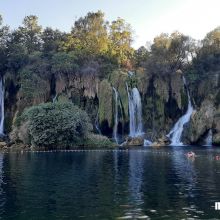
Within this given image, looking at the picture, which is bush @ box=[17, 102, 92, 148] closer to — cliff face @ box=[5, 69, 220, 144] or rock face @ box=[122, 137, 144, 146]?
cliff face @ box=[5, 69, 220, 144]

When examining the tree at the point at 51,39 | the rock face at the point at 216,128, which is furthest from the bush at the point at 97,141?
the tree at the point at 51,39

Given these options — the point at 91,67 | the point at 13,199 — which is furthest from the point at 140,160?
the point at 91,67

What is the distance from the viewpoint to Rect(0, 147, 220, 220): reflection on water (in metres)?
22.3

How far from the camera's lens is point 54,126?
230ft

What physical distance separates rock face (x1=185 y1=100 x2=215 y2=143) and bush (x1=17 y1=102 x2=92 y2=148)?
19.3 meters

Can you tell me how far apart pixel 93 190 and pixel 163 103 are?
5752cm

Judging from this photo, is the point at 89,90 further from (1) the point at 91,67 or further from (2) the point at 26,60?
(2) the point at 26,60

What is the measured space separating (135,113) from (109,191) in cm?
5397

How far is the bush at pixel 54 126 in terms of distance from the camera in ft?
228

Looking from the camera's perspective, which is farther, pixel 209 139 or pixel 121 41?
pixel 121 41

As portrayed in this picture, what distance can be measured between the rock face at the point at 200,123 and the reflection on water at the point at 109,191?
34.3 meters

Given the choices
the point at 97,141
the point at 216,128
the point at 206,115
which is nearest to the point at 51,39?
the point at 97,141

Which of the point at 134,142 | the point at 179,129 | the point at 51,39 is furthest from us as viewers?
the point at 51,39

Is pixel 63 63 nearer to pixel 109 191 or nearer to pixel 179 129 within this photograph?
pixel 179 129
